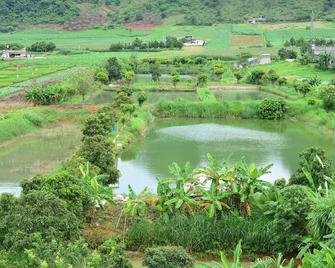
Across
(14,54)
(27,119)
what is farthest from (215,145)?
(14,54)

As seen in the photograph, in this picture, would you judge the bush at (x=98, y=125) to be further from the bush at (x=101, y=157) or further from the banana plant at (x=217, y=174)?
the banana plant at (x=217, y=174)

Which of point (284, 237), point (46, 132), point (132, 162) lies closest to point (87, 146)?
point (132, 162)

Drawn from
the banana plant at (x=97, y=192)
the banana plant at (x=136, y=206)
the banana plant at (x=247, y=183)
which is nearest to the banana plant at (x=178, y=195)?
the banana plant at (x=136, y=206)

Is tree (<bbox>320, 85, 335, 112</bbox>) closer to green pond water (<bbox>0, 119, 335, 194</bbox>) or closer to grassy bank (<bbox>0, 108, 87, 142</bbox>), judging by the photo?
green pond water (<bbox>0, 119, 335, 194</bbox>)

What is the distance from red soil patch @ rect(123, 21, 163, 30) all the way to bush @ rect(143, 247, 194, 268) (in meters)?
106

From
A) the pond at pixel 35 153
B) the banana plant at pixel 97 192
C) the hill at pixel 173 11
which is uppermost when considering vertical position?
the hill at pixel 173 11

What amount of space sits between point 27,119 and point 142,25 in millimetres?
84753

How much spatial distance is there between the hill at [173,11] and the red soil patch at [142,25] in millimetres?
1142

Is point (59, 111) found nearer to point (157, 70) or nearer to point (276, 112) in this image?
point (276, 112)

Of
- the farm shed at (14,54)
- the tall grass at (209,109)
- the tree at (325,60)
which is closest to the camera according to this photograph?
the tall grass at (209,109)

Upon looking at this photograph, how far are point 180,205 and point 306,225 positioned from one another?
3.91 metres

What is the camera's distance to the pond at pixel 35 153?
27750 millimetres

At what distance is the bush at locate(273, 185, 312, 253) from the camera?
17.8 m

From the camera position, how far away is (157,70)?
199 feet
